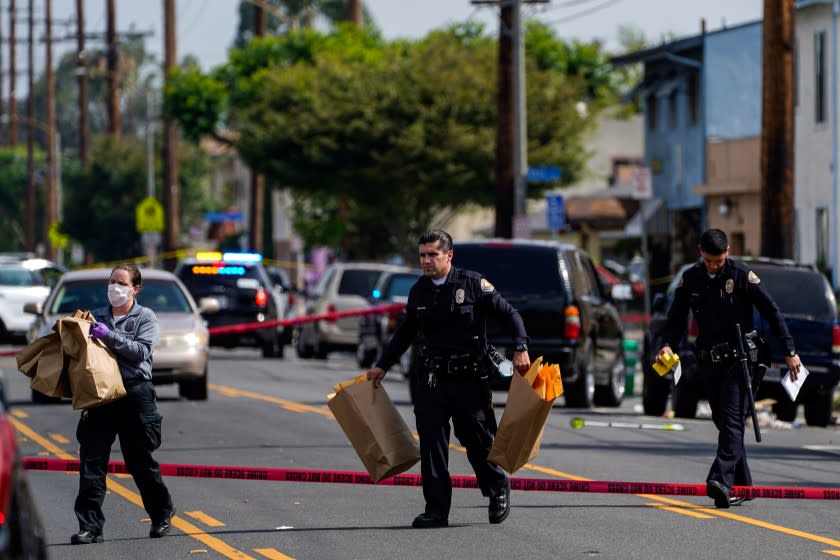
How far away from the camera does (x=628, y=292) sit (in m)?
22.7

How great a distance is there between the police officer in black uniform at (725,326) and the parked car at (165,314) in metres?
10.4

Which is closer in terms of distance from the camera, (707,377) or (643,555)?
(643,555)

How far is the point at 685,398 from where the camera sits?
20844 millimetres

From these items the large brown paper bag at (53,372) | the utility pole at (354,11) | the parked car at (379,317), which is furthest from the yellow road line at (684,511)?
the utility pole at (354,11)

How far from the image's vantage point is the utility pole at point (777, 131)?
989 inches

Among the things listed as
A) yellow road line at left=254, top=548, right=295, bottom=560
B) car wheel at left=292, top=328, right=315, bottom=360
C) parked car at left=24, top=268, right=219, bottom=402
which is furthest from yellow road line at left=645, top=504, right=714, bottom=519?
car wheel at left=292, top=328, right=315, bottom=360

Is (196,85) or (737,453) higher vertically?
(196,85)

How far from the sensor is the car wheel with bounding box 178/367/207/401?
75.6ft

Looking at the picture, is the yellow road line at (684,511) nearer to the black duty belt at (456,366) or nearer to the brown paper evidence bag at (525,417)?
the brown paper evidence bag at (525,417)

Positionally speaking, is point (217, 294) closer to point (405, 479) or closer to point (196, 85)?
point (405, 479)

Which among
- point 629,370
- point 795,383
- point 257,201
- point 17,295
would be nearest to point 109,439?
point 795,383

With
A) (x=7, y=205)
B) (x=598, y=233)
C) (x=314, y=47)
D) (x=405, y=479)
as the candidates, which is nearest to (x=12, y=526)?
(x=405, y=479)

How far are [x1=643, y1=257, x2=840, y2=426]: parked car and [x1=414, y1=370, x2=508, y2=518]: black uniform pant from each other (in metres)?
8.52

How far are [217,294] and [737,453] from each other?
69.3ft
